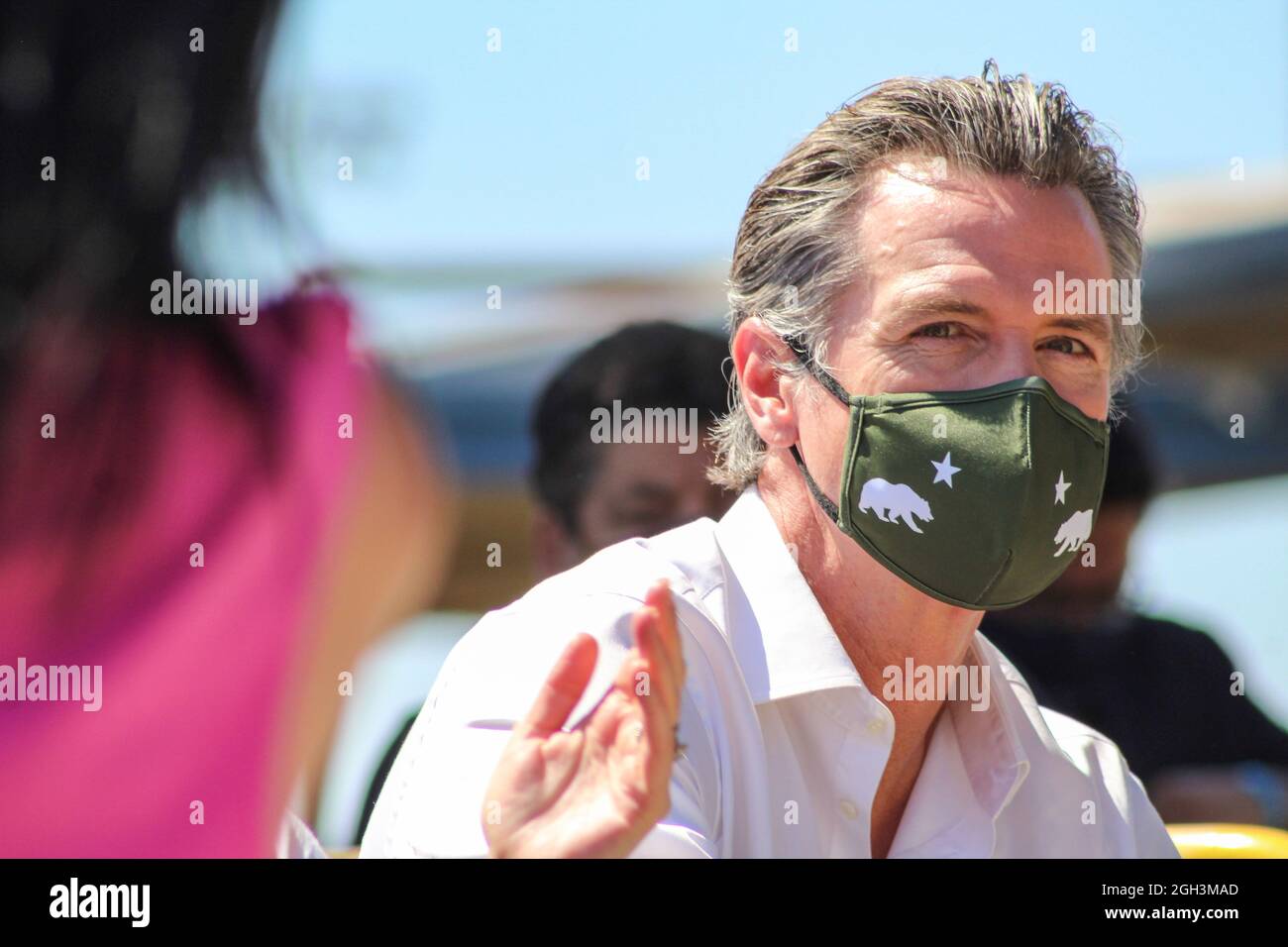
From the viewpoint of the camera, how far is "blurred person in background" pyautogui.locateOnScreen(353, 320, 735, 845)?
2.82 metres

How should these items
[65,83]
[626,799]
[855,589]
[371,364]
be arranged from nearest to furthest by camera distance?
1. [65,83]
2. [626,799]
3. [371,364]
4. [855,589]

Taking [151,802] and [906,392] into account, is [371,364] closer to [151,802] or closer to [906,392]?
[151,802]

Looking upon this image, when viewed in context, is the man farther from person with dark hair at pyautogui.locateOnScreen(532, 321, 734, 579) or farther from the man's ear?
person with dark hair at pyautogui.locateOnScreen(532, 321, 734, 579)

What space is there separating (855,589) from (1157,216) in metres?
2.37

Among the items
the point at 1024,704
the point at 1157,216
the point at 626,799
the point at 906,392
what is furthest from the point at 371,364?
the point at 1157,216

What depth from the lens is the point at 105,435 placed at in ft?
4.09

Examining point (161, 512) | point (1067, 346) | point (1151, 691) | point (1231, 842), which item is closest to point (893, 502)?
point (1067, 346)

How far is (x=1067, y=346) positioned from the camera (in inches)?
76.9

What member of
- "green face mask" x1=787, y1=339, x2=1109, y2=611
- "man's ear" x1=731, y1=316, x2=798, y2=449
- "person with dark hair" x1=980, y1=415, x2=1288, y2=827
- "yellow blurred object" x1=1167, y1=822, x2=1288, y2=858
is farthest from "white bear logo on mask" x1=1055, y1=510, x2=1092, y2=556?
"person with dark hair" x1=980, y1=415, x2=1288, y2=827

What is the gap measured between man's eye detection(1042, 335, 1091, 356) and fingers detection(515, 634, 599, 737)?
0.93 metres

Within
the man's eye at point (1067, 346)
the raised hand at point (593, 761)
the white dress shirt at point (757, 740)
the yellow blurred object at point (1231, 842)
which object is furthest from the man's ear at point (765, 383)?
the yellow blurred object at point (1231, 842)

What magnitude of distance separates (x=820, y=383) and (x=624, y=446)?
3.10 ft

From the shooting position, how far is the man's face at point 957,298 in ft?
6.25
